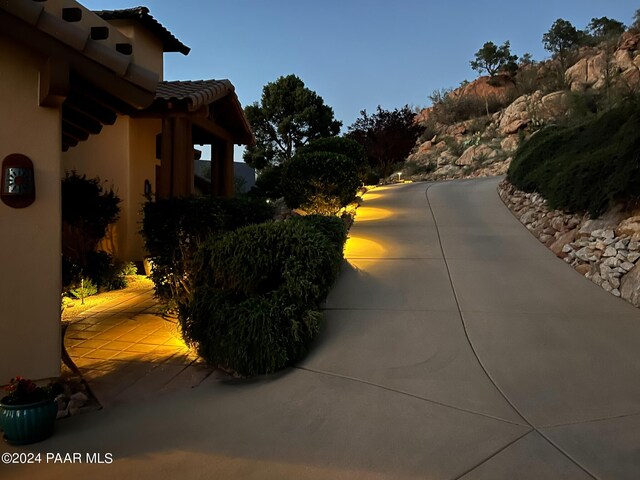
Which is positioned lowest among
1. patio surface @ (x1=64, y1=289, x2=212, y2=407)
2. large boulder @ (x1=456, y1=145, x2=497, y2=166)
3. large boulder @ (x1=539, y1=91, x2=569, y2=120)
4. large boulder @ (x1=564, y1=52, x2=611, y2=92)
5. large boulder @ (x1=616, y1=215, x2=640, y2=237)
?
patio surface @ (x1=64, y1=289, x2=212, y2=407)

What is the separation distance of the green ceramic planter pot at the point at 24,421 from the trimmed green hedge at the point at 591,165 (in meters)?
7.66

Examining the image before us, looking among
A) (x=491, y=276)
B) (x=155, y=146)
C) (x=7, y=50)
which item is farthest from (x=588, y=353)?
(x=155, y=146)

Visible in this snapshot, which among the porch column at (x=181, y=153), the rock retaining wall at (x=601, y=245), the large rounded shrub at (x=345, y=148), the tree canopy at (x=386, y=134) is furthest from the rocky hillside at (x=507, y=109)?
the porch column at (x=181, y=153)

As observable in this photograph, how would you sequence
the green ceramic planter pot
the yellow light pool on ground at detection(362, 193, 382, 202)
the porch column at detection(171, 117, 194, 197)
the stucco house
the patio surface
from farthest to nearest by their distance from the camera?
the yellow light pool on ground at detection(362, 193, 382, 202) → the porch column at detection(171, 117, 194, 197) → the patio surface → the stucco house → the green ceramic planter pot

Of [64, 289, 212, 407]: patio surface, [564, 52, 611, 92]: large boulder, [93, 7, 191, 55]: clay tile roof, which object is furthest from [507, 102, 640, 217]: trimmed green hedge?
[564, 52, 611, 92]: large boulder

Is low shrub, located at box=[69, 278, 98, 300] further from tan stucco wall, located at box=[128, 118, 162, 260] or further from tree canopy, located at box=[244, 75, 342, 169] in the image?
tree canopy, located at box=[244, 75, 342, 169]

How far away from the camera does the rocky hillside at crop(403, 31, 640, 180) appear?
79.4ft

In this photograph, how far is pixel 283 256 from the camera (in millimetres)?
5688

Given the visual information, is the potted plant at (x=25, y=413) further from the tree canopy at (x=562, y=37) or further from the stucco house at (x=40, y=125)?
the tree canopy at (x=562, y=37)

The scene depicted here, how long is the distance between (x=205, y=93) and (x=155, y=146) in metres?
3.14

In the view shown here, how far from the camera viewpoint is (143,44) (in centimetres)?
1138

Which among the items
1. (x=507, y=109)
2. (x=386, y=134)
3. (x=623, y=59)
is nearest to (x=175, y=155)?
(x=386, y=134)

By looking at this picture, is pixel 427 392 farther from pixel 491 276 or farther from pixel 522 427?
pixel 491 276

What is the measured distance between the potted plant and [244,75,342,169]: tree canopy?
24.6 metres
